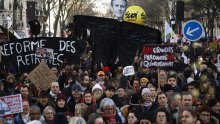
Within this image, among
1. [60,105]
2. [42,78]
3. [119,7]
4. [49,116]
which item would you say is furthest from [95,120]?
[119,7]

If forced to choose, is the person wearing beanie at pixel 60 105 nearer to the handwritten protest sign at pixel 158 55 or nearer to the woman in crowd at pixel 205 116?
the woman in crowd at pixel 205 116

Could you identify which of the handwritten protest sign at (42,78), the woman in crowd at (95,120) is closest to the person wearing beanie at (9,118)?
the woman in crowd at (95,120)

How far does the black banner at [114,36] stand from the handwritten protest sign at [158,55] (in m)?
4.43

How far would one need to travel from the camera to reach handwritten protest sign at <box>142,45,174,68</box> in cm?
1331

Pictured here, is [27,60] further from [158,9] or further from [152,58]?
[158,9]

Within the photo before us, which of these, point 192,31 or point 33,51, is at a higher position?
point 192,31

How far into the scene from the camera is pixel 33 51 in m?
15.6

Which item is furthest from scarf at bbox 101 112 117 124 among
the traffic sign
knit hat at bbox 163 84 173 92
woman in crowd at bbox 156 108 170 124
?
the traffic sign

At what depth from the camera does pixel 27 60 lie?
15539 millimetres

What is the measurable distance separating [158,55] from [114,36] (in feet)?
17.1

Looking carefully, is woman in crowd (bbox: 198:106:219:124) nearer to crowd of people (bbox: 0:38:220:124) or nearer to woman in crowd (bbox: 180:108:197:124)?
crowd of people (bbox: 0:38:220:124)

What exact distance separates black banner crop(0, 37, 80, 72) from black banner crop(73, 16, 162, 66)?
2170mm

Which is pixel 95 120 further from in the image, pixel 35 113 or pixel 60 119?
pixel 35 113

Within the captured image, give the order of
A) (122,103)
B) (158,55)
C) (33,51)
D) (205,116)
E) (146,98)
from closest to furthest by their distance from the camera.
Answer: (205,116), (146,98), (122,103), (158,55), (33,51)
